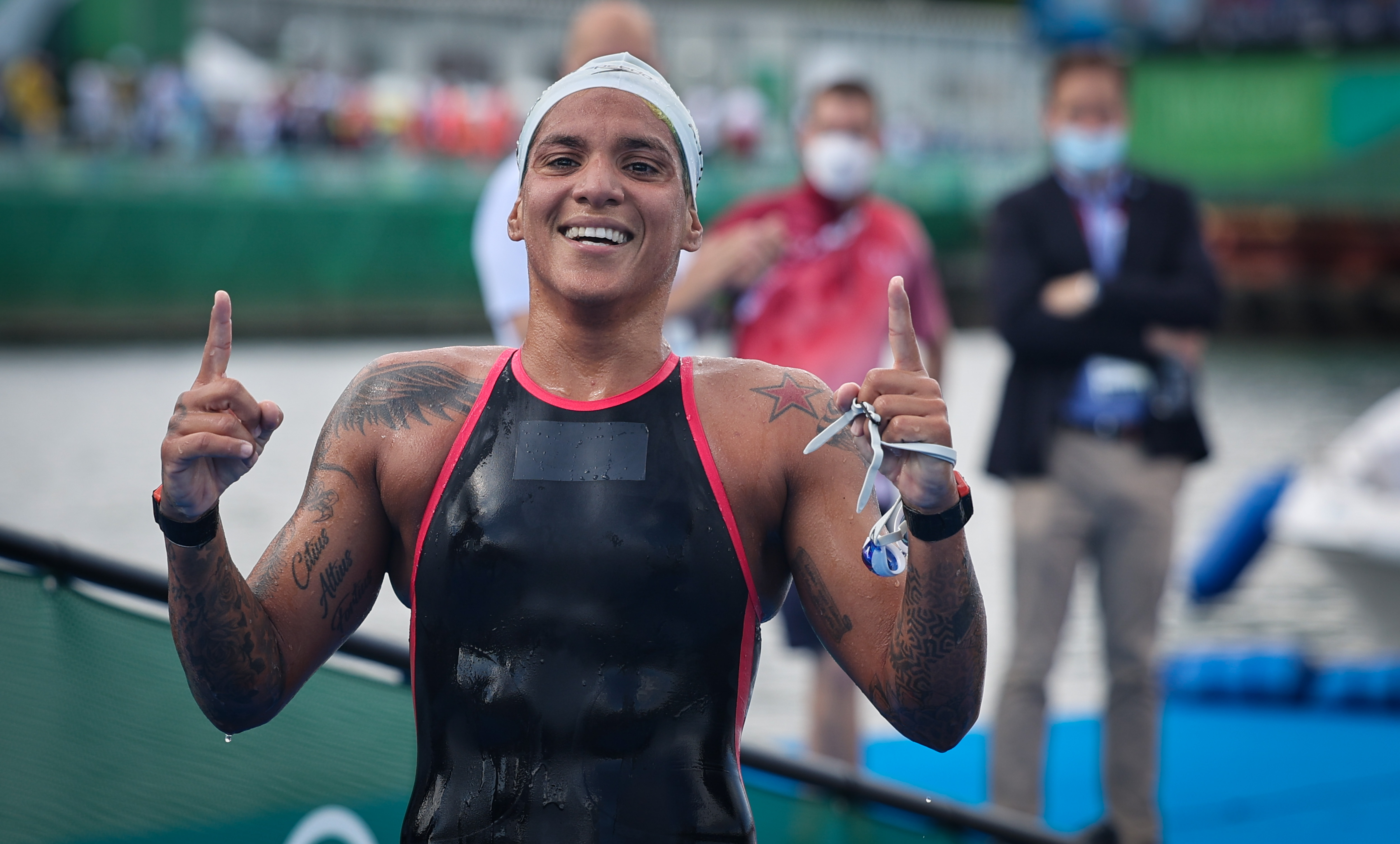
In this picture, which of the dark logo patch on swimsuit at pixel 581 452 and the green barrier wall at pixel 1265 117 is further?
the green barrier wall at pixel 1265 117

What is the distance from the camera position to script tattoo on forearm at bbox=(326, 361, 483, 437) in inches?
85.2

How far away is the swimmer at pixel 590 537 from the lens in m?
1.98

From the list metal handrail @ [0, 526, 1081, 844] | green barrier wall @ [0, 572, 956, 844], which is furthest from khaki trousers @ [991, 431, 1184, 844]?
green barrier wall @ [0, 572, 956, 844]

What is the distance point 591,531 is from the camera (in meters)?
2.04

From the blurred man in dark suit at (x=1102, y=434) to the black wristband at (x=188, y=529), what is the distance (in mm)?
3058

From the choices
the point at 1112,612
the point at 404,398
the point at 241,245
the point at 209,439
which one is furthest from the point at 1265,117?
the point at 209,439

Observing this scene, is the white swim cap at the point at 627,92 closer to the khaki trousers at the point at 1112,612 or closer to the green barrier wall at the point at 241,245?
the khaki trousers at the point at 1112,612

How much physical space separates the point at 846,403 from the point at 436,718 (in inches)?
26.2

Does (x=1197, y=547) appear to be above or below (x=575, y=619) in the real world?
below

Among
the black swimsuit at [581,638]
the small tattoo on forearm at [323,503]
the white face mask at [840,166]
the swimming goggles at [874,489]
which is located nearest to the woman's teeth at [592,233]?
the black swimsuit at [581,638]

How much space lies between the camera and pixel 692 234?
7.25ft

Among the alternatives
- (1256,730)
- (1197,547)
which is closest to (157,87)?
(1197,547)

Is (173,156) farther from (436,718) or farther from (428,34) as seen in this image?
(436,718)

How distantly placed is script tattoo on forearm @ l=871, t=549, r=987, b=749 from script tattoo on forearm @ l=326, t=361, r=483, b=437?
0.66 meters
